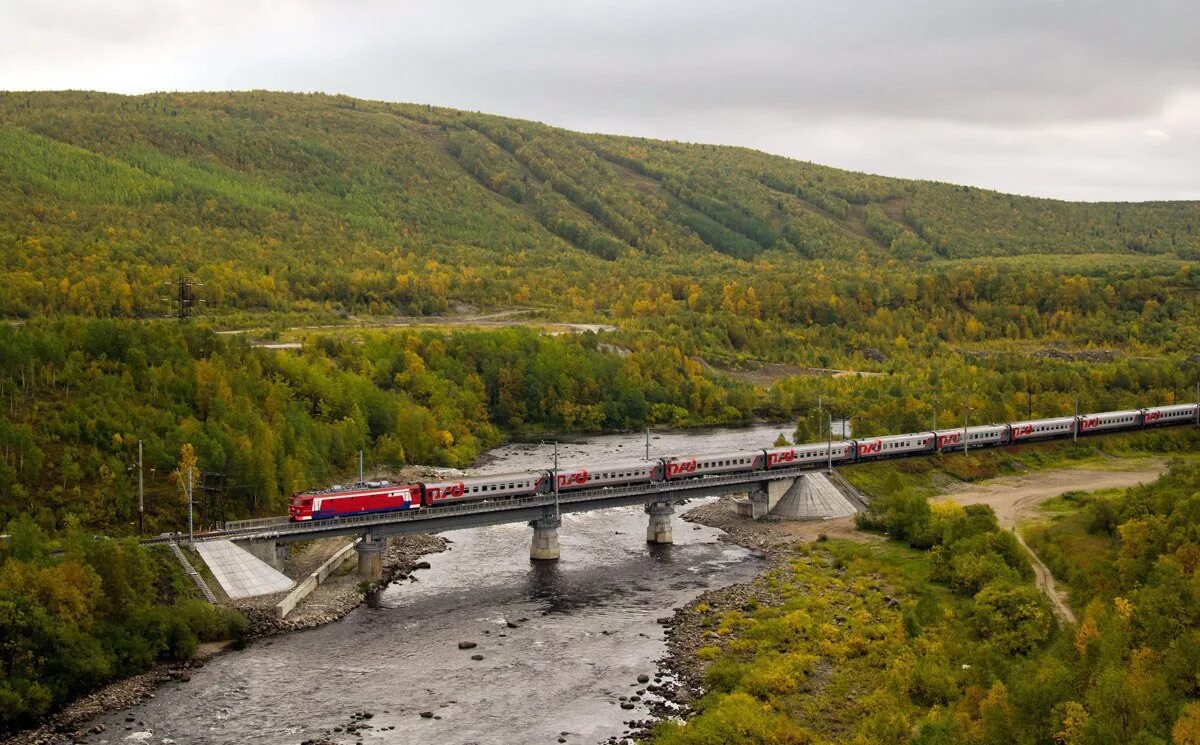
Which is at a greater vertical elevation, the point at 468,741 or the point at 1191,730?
the point at 1191,730

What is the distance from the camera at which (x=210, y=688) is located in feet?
232

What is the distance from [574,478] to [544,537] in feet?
20.0

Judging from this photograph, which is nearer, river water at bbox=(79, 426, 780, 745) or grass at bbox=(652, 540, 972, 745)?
grass at bbox=(652, 540, 972, 745)

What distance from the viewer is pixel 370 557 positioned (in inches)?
Result: 3654

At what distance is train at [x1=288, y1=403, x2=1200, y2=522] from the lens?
92.5 metres

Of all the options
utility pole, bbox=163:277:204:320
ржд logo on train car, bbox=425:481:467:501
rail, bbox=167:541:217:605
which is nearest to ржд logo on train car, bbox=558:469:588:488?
ржд logo on train car, bbox=425:481:467:501

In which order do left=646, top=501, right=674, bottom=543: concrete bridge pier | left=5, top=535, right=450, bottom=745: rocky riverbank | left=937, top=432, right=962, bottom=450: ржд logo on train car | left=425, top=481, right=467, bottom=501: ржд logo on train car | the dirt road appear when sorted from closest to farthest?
Answer: left=5, top=535, right=450, bottom=745: rocky riverbank < left=425, top=481, right=467, bottom=501: ржд logo on train car < left=646, top=501, right=674, bottom=543: concrete bridge pier < the dirt road < left=937, top=432, right=962, bottom=450: ржд logo on train car

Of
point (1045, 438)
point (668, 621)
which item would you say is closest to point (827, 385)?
point (1045, 438)

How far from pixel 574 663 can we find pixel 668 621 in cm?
985

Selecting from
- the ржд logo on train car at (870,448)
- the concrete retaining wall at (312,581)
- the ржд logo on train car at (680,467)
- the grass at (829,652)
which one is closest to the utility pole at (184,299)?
the concrete retaining wall at (312,581)

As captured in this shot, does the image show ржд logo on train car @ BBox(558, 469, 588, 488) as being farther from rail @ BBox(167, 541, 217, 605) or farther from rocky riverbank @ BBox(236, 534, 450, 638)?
rail @ BBox(167, 541, 217, 605)

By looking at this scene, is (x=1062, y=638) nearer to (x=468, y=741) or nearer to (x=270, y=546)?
(x=468, y=741)

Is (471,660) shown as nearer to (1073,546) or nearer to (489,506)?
(489,506)

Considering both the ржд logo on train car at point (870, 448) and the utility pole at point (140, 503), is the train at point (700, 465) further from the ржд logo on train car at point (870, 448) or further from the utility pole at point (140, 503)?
the utility pole at point (140, 503)
